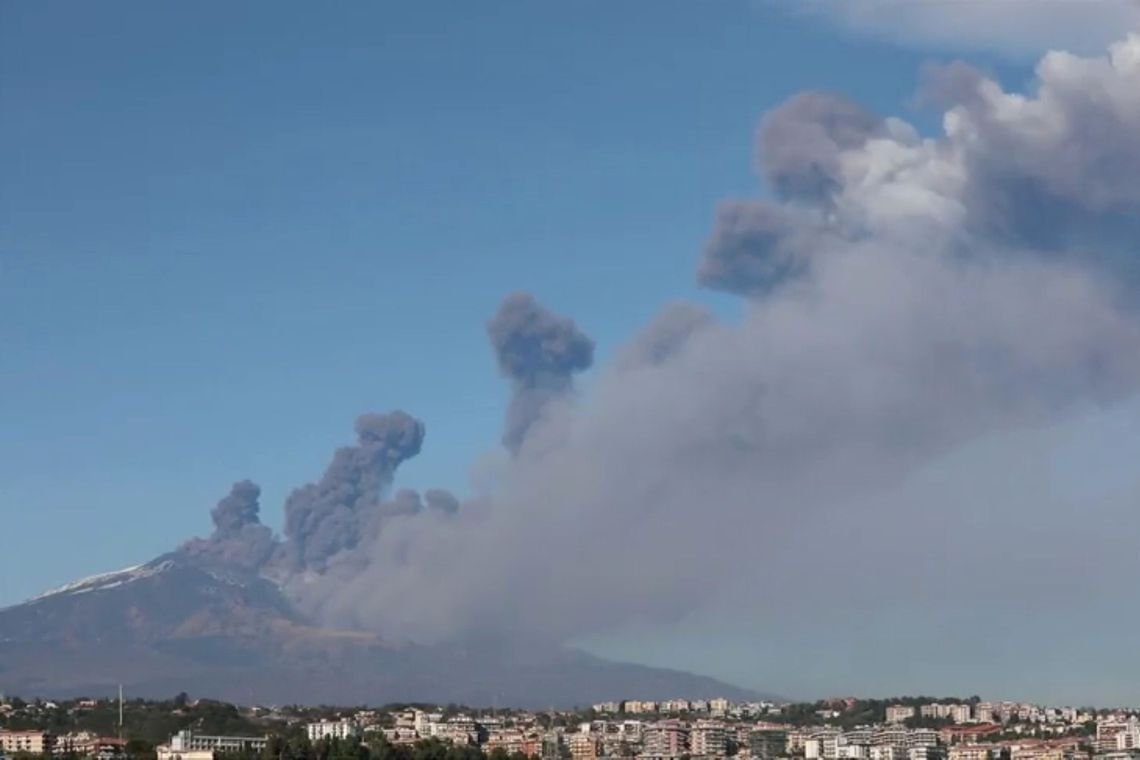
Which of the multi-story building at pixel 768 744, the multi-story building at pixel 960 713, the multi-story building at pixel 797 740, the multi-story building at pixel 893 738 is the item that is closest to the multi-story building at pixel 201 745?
the multi-story building at pixel 768 744

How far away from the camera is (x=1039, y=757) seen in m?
115

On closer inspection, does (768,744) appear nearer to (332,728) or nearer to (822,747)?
(822,747)

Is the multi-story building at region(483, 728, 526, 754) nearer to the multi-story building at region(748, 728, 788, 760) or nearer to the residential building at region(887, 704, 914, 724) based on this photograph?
the multi-story building at region(748, 728, 788, 760)

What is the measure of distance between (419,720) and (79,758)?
49940 mm

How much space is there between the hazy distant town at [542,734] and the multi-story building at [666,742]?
13 cm

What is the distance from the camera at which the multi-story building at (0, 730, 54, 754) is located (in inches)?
3922

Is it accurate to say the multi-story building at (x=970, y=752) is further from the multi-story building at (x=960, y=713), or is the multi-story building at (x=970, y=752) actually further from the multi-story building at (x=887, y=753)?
the multi-story building at (x=960, y=713)

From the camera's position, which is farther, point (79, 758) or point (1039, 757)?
point (1039, 757)

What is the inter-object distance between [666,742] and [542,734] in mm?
9198

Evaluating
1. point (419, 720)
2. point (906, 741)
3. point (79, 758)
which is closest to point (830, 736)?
point (906, 741)

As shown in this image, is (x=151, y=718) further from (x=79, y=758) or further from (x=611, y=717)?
(x=611, y=717)

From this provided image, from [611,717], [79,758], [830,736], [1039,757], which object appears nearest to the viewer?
[79,758]

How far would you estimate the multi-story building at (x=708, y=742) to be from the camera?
128m

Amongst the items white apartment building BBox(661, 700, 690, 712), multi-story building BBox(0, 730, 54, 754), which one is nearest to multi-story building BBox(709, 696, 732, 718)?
white apartment building BBox(661, 700, 690, 712)
